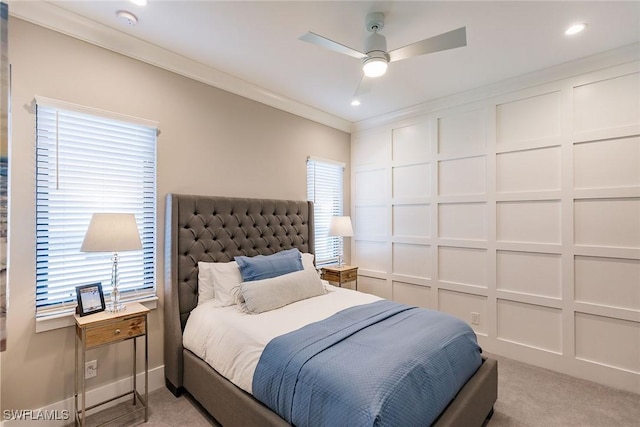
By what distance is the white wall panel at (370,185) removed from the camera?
420 centimetres

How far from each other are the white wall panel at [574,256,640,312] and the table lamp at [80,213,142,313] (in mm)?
3700

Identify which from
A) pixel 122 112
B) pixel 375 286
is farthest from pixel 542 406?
pixel 122 112

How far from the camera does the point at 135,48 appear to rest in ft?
7.90

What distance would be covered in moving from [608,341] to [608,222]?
103cm

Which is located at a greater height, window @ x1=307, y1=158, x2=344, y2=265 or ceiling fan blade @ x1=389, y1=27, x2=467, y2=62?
ceiling fan blade @ x1=389, y1=27, x2=467, y2=62

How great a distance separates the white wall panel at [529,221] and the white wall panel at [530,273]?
0.16m

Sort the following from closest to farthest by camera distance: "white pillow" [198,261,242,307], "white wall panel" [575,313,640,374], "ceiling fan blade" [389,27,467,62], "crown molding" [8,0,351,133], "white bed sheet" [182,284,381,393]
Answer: "ceiling fan blade" [389,27,467,62]
"white bed sheet" [182,284,381,393]
"crown molding" [8,0,351,133]
"white wall panel" [575,313,640,374]
"white pillow" [198,261,242,307]

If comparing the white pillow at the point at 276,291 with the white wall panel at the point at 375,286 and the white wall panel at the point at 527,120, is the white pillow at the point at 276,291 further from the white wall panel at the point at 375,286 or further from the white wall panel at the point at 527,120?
the white wall panel at the point at 527,120

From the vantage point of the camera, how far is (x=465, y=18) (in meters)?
2.11

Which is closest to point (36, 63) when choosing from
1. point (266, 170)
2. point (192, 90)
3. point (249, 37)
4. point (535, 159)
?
point (192, 90)

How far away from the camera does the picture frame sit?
2.04 m

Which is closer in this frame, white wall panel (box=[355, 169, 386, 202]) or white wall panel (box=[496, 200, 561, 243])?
white wall panel (box=[496, 200, 561, 243])

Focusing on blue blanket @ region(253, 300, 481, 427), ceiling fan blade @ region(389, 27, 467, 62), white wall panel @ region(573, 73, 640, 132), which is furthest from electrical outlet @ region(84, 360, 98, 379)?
white wall panel @ region(573, 73, 640, 132)

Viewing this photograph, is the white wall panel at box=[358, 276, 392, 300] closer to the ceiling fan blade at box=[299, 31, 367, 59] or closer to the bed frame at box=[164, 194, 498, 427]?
the bed frame at box=[164, 194, 498, 427]
